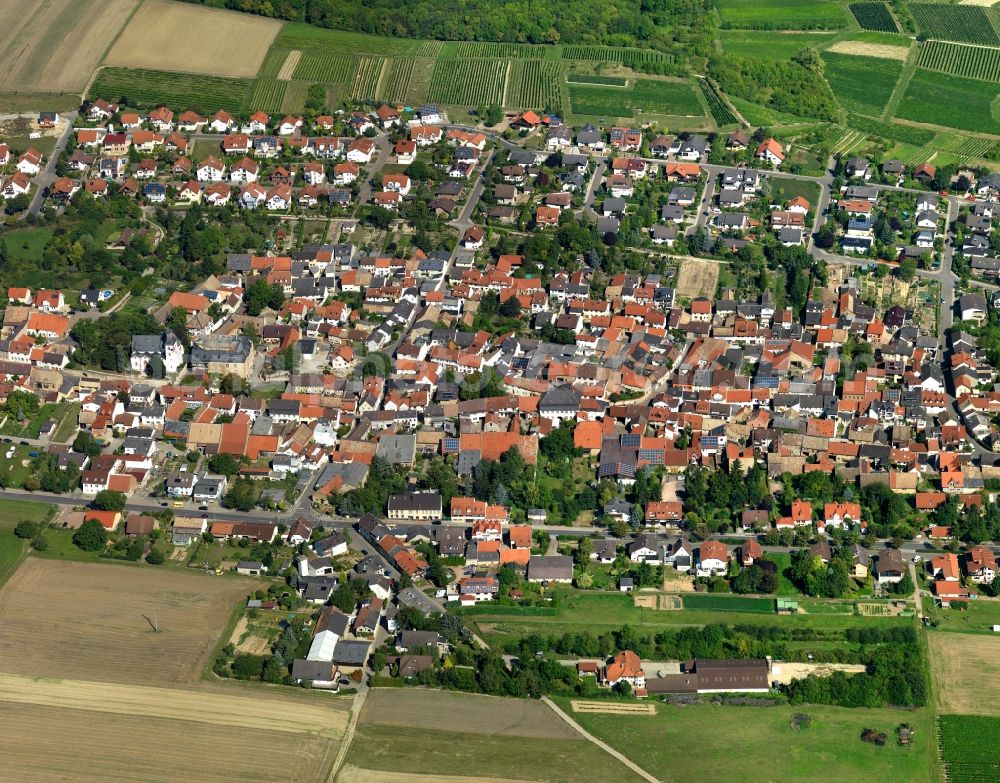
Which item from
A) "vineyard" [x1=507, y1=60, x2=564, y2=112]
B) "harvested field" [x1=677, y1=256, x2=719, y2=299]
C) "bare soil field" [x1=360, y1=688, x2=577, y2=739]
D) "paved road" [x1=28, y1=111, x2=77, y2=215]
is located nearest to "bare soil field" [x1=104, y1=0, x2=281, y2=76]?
"paved road" [x1=28, y1=111, x2=77, y2=215]

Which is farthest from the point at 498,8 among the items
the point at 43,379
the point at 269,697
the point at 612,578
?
the point at 269,697

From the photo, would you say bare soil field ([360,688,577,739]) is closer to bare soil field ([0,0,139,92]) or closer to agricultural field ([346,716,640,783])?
agricultural field ([346,716,640,783])

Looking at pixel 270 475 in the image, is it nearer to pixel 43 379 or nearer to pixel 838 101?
pixel 43 379

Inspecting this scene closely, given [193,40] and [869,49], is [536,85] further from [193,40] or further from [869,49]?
[869,49]

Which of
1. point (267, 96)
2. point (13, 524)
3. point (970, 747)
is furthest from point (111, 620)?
point (267, 96)

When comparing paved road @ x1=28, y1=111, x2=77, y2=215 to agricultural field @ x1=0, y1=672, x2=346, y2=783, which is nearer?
agricultural field @ x1=0, y1=672, x2=346, y2=783

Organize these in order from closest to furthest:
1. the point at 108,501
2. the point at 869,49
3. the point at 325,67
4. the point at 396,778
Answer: the point at 396,778, the point at 108,501, the point at 325,67, the point at 869,49
